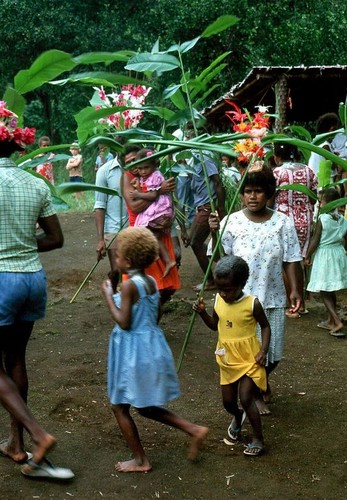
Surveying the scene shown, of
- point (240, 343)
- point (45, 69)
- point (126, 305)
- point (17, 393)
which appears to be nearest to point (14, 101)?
point (45, 69)

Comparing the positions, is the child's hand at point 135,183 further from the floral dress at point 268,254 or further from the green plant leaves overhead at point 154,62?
the green plant leaves overhead at point 154,62

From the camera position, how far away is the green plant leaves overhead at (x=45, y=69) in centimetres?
413

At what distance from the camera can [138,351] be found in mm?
3951

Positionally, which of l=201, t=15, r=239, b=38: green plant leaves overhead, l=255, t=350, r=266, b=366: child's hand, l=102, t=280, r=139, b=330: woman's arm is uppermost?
l=201, t=15, r=239, b=38: green plant leaves overhead

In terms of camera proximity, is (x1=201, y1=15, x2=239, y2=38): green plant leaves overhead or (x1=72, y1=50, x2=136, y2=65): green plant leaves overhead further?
(x1=201, y1=15, x2=239, y2=38): green plant leaves overhead

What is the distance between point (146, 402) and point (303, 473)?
0.90m

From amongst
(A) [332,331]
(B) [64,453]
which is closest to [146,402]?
(B) [64,453]

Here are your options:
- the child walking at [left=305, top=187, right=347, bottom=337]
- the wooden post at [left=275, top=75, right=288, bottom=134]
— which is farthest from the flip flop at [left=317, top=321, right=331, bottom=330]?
the wooden post at [left=275, top=75, right=288, bottom=134]

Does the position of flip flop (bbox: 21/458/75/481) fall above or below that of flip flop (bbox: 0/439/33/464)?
above

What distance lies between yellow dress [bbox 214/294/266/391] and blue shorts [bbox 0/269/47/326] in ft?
3.34

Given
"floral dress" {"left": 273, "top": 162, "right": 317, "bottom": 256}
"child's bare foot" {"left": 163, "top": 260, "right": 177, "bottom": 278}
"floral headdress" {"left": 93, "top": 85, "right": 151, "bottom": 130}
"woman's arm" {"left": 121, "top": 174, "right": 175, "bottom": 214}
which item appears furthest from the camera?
"floral dress" {"left": 273, "top": 162, "right": 317, "bottom": 256}

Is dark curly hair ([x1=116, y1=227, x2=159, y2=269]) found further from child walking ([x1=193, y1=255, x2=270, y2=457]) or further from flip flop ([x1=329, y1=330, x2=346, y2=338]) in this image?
flip flop ([x1=329, y1=330, x2=346, y2=338])

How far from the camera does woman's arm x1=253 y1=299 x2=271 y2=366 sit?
171 inches

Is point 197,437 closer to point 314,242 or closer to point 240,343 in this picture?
point 240,343
